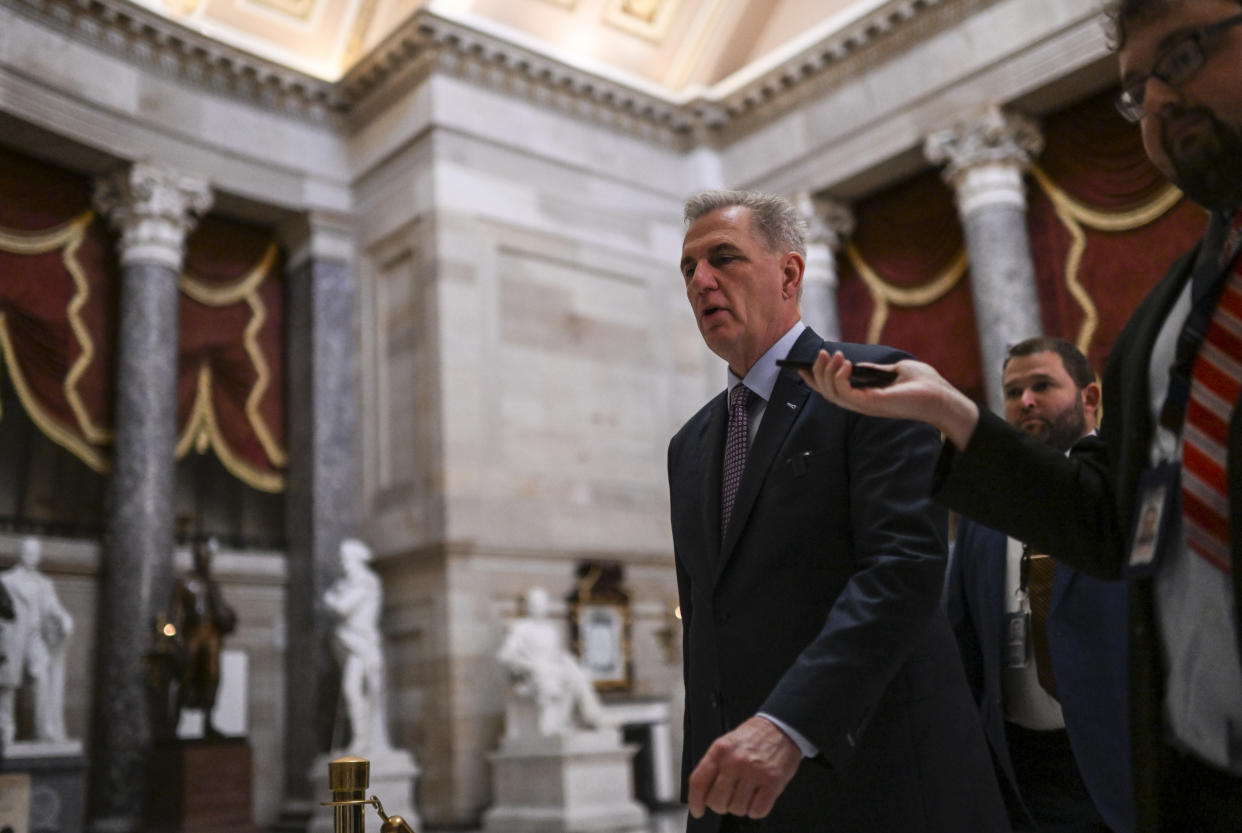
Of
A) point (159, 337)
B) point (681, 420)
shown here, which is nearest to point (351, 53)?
point (159, 337)

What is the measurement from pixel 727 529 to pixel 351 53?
13.7 metres

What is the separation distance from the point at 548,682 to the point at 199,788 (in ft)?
10.6

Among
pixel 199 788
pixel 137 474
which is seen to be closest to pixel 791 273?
pixel 199 788

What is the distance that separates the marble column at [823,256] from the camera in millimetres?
14414

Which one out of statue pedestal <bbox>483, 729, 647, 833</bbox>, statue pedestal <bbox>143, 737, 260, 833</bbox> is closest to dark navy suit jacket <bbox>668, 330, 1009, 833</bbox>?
statue pedestal <bbox>483, 729, 647, 833</bbox>

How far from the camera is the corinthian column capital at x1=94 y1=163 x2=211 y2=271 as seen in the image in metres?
12.9

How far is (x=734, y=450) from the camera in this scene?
2533 millimetres

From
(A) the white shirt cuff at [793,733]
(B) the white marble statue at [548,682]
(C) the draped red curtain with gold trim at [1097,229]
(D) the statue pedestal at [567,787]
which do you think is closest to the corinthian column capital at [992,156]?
(C) the draped red curtain with gold trim at [1097,229]

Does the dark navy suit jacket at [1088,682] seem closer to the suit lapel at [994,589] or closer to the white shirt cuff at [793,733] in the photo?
the suit lapel at [994,589]

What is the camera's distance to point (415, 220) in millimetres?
13641

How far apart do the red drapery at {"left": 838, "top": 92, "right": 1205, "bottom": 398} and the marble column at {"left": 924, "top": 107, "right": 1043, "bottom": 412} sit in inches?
11.9

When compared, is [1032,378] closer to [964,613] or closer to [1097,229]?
[964,613]

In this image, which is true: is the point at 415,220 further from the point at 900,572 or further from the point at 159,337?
the point at 900,572

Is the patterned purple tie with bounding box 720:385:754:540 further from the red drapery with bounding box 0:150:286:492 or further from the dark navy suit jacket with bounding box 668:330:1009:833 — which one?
the red drapery with bounding box 0:150:286:492
